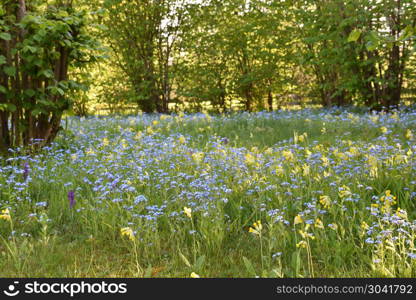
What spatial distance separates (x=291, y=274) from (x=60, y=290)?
1.41m

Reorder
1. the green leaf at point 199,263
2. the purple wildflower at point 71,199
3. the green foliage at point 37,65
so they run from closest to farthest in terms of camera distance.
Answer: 1. the green leaf at point 199,263
2. the purple wildflower at point 71,199
3. the green foliage at point 37,65

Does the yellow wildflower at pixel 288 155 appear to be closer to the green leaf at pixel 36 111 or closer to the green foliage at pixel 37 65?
the green foliage at pixel 37 65

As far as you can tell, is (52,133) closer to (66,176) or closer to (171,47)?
(66,176)

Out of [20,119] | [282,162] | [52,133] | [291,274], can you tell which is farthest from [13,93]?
[291,274]

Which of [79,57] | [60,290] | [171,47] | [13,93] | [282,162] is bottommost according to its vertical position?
[60,290]

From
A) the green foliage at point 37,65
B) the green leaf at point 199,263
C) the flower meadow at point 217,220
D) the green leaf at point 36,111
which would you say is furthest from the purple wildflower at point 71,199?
the green leaf at point 36,111

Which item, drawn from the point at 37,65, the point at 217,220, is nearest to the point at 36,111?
the point at 37,65

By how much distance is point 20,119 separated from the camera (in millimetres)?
5598

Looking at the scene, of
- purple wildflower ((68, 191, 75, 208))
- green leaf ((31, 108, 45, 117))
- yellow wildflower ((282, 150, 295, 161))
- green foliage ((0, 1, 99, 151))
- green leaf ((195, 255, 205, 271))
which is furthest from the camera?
green leaf ((31, 108, 45, 117))

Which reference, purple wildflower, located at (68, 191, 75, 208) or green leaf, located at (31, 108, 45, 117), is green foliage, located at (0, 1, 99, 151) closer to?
green leaf, located at (31, 108, 45, 117)

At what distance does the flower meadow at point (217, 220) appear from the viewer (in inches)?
107

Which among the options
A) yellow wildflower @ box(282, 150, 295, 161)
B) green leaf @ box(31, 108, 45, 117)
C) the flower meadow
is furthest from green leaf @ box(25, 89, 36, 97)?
yellow wildflower @ box(282, 150, 295, 161)

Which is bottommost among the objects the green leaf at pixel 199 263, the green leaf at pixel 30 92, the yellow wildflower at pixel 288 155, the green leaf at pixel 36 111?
the green leaf at pixel 199 263

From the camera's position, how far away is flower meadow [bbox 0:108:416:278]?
2711mm
